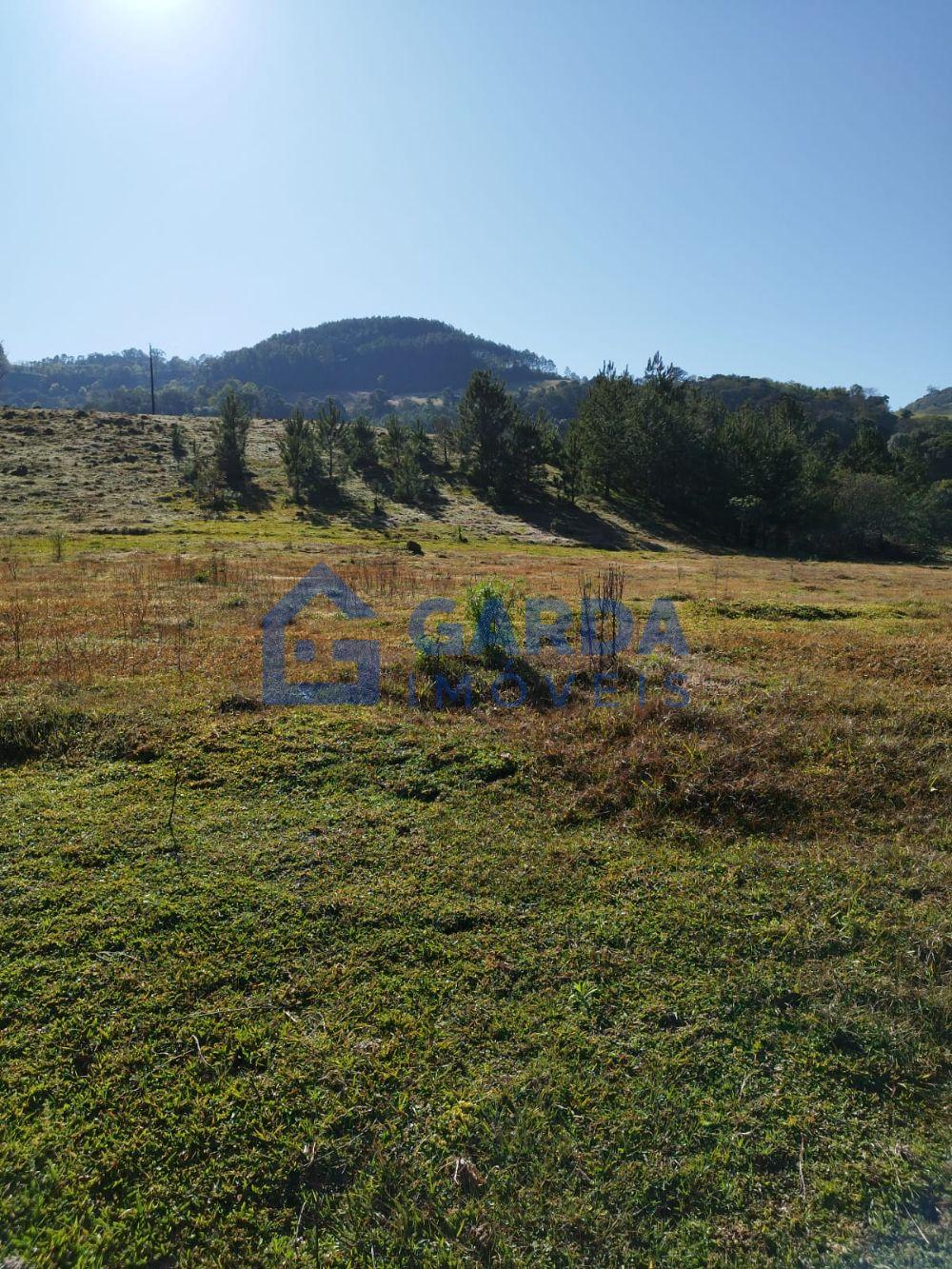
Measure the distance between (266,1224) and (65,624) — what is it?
12.0 m

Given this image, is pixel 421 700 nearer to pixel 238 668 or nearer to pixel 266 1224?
pixel 238 668

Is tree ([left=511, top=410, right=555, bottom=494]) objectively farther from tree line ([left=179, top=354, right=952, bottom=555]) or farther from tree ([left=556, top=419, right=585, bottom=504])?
tree ([left=556, top=419, right=585, bottom=504])

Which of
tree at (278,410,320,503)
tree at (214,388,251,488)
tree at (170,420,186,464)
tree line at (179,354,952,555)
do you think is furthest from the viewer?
tree at (170,420,186,464)

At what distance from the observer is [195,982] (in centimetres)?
405

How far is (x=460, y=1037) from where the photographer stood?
3.71 metres

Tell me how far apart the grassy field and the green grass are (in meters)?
0.02

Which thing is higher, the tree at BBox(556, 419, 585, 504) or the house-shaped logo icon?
the tree at BBox(556, 419, 585, 504)

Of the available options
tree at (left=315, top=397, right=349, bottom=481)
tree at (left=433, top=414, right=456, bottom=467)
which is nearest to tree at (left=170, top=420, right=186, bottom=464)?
tree at (left=315, top=397, right=349, bottom=481)

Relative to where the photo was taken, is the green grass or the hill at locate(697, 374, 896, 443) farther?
the hill at locate(697, 374, 896, 443)

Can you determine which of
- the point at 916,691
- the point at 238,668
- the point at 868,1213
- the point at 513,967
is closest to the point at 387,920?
the point at 513,967

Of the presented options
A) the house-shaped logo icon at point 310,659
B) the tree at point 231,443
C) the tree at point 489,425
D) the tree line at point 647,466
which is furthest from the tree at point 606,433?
the house-shaped logo icon at point 310,659

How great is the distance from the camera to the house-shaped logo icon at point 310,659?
8672 millimetres

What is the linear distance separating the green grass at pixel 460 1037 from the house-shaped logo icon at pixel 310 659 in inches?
99.8

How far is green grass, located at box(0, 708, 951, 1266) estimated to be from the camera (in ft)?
9.33
